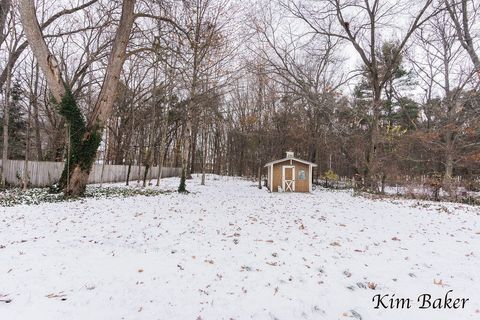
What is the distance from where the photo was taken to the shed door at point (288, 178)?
1658cm

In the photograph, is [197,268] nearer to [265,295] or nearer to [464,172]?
[265,295]

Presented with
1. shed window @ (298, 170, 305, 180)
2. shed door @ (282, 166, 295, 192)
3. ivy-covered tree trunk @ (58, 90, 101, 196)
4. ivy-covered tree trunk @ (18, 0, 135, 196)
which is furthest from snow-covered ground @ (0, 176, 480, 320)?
shed window @ (298, 170, 305, 180)

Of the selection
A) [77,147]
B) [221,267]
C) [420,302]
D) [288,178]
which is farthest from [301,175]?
[420,302]

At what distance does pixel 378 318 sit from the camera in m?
2.75

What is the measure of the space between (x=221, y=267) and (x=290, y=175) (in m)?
13.4

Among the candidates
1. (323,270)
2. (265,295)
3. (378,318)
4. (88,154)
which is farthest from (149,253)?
(88,154)

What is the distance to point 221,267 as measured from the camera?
3744 mm

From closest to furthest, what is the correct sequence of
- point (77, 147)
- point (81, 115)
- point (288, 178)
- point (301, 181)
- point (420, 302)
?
point (420, 302), point (77, 147), point (81, 115), point (288, 178), point (301, 181)

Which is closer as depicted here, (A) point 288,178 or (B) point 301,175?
(A) point 288,178

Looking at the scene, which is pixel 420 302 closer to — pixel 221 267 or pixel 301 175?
pixel 221 267

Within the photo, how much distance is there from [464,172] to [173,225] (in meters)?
27.0

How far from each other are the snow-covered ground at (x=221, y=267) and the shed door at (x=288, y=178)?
9817 millimetres

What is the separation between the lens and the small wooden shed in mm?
16625

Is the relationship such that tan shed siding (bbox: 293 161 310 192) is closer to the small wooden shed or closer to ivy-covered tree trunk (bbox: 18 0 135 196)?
the small wooden shed
